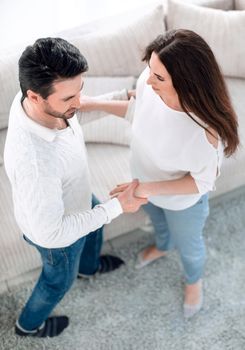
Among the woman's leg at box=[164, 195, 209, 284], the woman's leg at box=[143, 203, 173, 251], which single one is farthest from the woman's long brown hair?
the woman's leg at box=[143, 203, 173, 251]

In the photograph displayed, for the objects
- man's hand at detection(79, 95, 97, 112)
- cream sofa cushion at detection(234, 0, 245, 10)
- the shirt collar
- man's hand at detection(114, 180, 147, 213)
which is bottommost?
man's hand at detection(114, 180, 147, 213)

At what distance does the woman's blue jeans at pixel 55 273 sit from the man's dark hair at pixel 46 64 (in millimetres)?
585

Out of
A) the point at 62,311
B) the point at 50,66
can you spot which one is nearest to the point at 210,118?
the point at 50,66

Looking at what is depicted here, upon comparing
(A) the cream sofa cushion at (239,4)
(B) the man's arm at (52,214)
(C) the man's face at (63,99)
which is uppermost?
(C) the man's face at (63,99)

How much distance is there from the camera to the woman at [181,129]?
1.24m

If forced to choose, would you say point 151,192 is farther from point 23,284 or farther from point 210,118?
point 23,284

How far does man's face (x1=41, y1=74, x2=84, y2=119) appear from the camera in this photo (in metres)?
1.18

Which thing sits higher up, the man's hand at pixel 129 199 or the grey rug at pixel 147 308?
the man's hand at pixel 129 199

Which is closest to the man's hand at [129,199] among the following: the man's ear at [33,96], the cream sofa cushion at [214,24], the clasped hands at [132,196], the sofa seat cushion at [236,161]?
the clasped hands at [132,196]

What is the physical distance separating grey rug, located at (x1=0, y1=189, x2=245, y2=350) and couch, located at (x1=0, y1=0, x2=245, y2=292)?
19cm

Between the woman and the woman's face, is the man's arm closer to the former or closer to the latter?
the woman

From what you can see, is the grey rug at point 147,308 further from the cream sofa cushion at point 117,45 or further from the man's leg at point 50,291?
the cream sofa cushion at point 117,45

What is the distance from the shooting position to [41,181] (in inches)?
48.3

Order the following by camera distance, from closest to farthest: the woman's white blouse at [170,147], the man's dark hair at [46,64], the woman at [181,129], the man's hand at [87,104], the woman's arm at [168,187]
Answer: the man's dark hair at [46,64] < the woman at [181,129] < the woman's white blouse at [170,147] < the woman's arm at [168,187] < the man's hand at [87,104]
